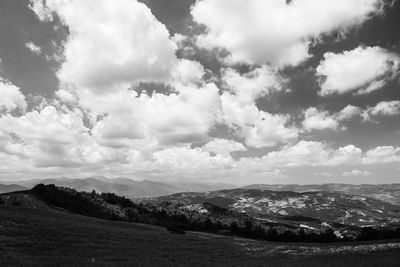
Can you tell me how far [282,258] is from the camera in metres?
51.1

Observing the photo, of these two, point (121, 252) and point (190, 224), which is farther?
point (190, 224)

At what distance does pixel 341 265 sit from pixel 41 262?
30.6 metres

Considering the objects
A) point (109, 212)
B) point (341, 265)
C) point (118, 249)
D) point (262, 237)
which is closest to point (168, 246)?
point (118, 249)

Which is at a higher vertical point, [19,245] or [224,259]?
[19,245]

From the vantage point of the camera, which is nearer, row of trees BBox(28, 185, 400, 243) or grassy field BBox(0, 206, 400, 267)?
grassy field BBox(0, 206, 400, 267)

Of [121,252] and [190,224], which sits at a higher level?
[121,252]

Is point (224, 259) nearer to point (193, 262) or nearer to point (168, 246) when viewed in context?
point (193, 262)

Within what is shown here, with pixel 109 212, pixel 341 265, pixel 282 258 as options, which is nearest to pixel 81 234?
pixel 282 258

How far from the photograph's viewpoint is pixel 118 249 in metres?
47.5

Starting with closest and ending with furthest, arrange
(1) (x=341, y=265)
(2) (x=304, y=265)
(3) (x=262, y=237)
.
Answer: (1) (x=341, y=265), (2) (x=304, y=265), (3) (x=262, y=237)

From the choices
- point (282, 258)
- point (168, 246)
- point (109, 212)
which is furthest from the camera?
point (109, 212)

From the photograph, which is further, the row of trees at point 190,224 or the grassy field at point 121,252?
the row of trees at point 190,224

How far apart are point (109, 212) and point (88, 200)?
76.2 ft

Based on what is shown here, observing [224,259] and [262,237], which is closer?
[224,259]
